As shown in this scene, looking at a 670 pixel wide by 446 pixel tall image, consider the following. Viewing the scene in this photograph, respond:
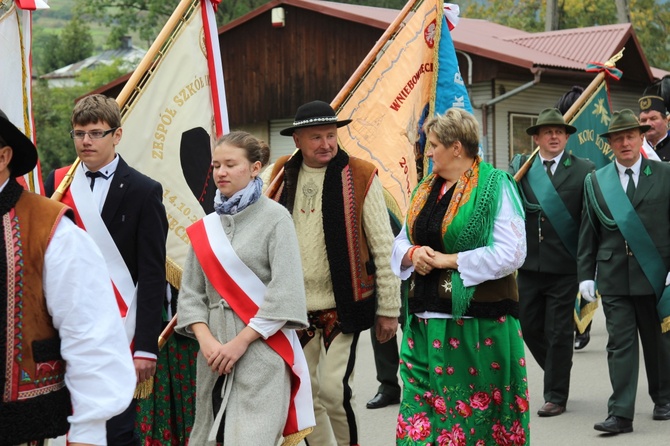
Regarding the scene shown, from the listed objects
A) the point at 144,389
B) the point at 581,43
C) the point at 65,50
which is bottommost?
the point at 144,389

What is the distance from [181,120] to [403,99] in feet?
4.88

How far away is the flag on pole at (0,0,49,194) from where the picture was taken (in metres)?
6.04

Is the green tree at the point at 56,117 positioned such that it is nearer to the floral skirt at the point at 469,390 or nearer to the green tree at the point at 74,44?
the green tree at the point at 74,44

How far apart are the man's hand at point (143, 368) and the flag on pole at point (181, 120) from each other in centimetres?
116

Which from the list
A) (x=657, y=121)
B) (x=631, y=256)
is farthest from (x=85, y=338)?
(x=657, y=121)

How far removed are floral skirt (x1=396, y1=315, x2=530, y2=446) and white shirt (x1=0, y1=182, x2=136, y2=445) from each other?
9.20 feet

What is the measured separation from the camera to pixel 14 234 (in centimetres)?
312

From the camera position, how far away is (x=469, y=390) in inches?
226

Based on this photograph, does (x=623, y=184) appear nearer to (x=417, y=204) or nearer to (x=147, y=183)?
(x=417, y=204)

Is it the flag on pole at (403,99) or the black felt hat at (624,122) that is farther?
the black felt hat at (624,122)

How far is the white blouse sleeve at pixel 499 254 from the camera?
219 inches

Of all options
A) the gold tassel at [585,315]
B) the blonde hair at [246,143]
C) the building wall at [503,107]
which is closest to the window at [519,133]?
the building wall at [503,107]

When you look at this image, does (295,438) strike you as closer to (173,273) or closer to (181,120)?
(173,273)

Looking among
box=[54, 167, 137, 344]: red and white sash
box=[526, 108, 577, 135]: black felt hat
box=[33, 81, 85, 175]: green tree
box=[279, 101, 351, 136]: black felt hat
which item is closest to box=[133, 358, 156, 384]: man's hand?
box=[54, 167, 137, 344]: red and white sash
